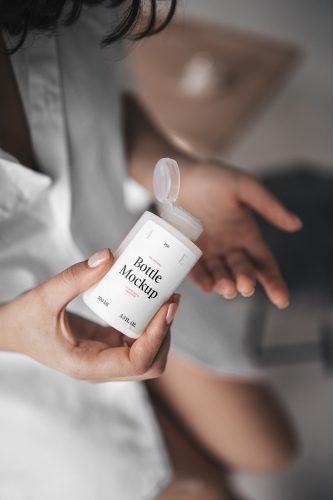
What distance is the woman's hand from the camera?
0.45 metres

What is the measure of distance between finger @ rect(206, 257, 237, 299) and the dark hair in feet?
0.61

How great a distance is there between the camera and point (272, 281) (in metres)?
0.45

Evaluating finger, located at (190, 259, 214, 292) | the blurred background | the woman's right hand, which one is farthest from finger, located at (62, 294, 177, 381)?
the blurred background

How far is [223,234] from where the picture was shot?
1.64 ft

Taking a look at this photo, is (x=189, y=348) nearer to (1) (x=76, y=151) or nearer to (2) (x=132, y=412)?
(2) (x=132, y=412)

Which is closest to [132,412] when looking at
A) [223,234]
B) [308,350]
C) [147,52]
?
Answer: [223,234]

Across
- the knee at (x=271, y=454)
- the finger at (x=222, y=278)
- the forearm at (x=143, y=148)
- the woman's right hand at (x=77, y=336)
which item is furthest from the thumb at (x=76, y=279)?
the knee at (x=271, y=454)

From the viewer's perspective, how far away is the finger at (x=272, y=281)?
1.47 feet

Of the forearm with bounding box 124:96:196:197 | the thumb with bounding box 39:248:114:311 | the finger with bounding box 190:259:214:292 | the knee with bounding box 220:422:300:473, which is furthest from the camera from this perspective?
the knee with bounding box 220:422:300:473

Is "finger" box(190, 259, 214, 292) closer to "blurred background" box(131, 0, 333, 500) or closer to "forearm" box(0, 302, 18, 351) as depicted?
"forearm" box(0, 302, 18, 351)

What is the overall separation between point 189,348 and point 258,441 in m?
0.19

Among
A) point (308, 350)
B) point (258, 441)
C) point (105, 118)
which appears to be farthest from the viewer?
point (308, 350)

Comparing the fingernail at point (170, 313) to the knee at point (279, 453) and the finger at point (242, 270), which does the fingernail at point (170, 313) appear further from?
the knee at point (279, 453)

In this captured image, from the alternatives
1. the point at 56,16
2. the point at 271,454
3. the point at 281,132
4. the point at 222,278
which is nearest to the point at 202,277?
the point at 222,278
